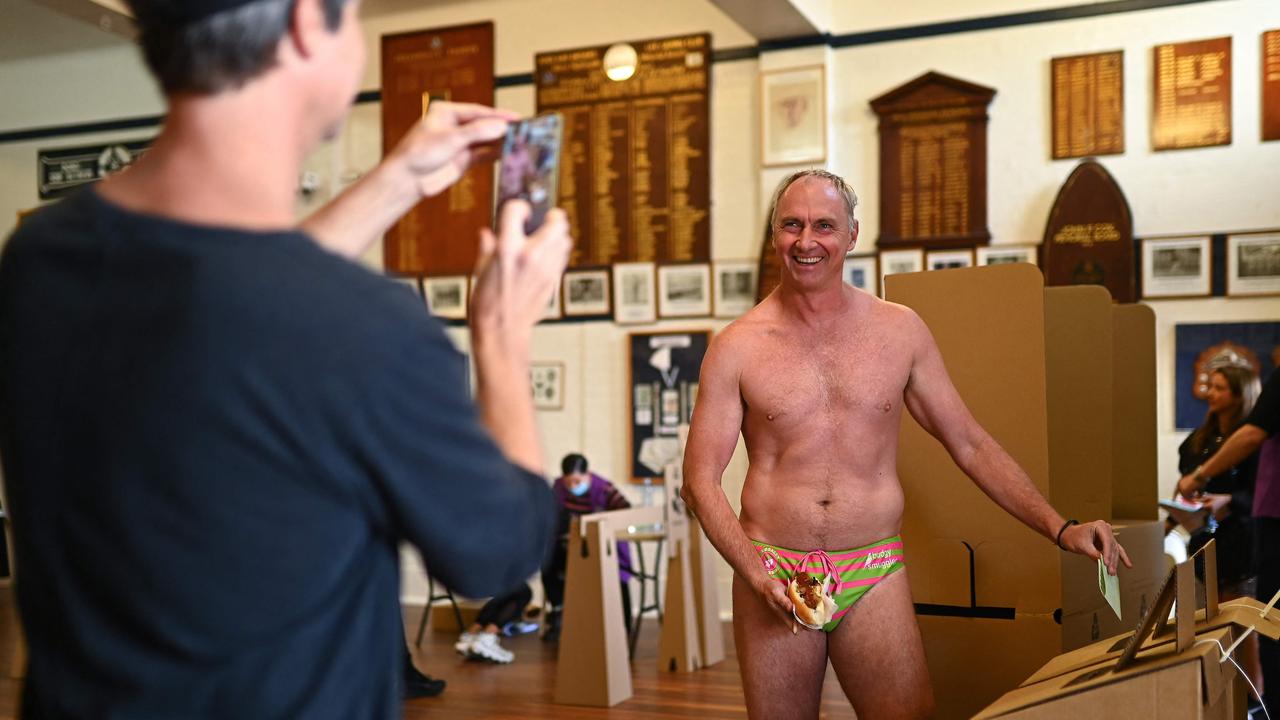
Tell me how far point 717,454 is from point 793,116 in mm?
5535

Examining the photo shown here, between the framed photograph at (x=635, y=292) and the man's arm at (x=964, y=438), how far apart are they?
18.4ft

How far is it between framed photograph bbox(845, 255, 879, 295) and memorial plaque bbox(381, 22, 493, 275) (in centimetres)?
284

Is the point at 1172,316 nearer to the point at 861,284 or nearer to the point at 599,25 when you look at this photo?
the point at 861,284

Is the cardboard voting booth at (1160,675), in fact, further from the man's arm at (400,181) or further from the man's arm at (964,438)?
the man's arm at (400,181)

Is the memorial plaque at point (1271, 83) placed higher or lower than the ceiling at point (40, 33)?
lower

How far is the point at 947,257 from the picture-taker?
783cm

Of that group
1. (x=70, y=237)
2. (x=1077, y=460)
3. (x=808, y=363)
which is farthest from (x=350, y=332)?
(x=1077, y=460)

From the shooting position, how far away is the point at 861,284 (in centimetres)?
809

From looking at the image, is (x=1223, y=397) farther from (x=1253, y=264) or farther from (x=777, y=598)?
(x=777, y=598)

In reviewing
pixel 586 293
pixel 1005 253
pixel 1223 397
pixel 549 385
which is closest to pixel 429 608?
pixel 549 385

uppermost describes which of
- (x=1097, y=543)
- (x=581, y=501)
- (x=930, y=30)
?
(x=930, y=30)

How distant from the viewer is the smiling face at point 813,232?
302cm

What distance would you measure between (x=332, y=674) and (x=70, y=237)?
0.43m

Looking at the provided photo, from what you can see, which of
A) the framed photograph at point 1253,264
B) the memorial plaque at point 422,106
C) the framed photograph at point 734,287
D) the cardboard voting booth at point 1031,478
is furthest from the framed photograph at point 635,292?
the cardboard voting booth at point 1031,478
